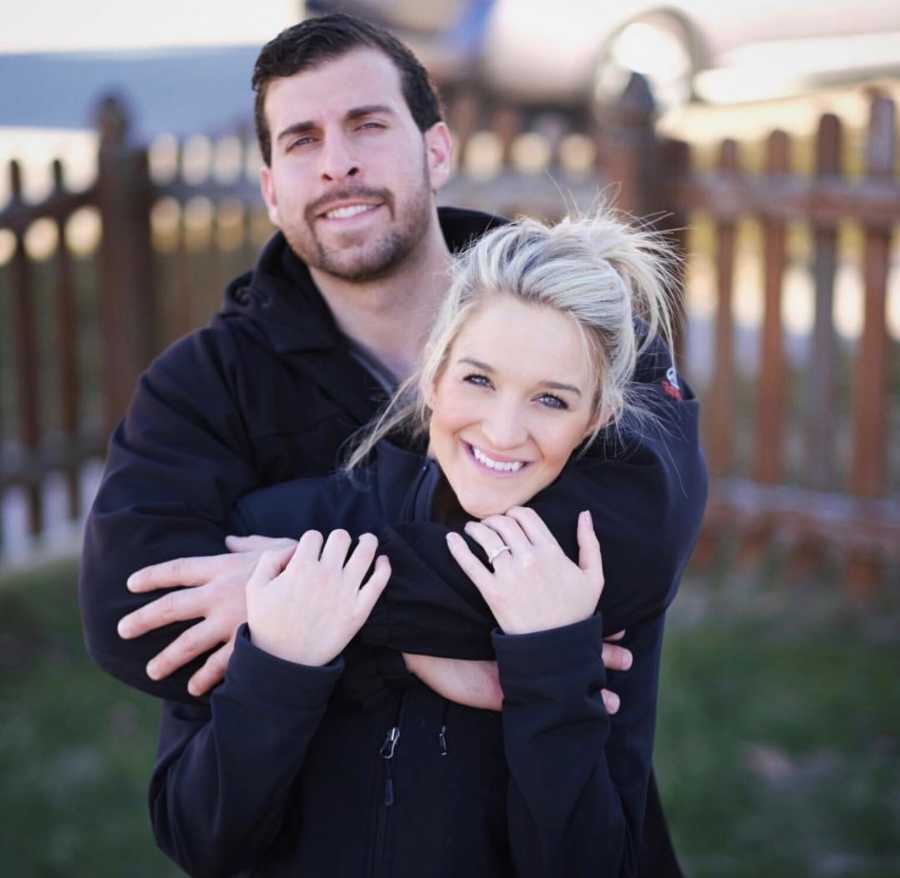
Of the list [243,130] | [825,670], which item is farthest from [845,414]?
[243,130]

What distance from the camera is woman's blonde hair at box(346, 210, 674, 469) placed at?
182cm

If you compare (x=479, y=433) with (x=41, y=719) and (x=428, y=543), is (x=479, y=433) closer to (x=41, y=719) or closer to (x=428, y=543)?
(x=428, y=543)

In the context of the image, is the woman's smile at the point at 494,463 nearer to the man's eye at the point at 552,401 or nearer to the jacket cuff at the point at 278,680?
the man's eye at the point at 552,401

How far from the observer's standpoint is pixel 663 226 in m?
5.16

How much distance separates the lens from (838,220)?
4820 mm

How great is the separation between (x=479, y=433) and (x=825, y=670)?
10.1 ft

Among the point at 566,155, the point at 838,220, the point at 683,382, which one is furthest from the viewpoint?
the point at 566,155

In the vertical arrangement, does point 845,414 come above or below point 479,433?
below

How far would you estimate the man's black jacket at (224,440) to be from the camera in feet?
6.39

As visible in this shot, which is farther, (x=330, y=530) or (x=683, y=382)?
(x=683, y=382)

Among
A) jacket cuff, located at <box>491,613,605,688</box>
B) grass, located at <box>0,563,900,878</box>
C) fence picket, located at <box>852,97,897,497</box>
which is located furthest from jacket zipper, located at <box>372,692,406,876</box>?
fence picket, located at <box>852,97,897,497</box>

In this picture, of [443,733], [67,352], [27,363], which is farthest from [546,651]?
[67,352]

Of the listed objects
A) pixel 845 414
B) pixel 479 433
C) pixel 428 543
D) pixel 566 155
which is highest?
pixel 566 155

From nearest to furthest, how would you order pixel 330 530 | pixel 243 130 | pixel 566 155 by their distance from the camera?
pixel 330 530
pixel 566 155
pixel 243 130
